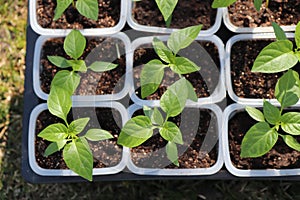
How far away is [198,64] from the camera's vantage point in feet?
4.45

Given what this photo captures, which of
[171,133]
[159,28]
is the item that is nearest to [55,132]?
[171,133]

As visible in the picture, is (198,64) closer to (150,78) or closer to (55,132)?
(150,78)

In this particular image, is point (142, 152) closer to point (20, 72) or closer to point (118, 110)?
point (118, 110)

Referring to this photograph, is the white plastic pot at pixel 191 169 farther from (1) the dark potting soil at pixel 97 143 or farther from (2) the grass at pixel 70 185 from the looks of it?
(2) the grass at pixel 70 185

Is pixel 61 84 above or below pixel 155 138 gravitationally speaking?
above

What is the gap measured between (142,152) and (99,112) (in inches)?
5.9

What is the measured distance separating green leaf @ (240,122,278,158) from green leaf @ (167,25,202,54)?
25 centimetres

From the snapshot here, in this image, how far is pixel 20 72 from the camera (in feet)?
5.59

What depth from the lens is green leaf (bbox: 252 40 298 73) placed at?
3.70ft

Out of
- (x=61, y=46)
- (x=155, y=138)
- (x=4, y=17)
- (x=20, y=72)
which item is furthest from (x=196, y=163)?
(x=4, y=17)

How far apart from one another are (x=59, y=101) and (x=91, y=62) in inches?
7.7

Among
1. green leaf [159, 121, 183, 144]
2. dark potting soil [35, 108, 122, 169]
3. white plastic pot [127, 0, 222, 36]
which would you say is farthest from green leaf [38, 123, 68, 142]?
white plastic pot [127, 0, 222, 36]

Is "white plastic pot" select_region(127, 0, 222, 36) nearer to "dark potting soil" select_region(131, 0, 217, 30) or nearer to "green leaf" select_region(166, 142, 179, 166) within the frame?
"dark potting soil" select_region(131, 0, 217, 30)

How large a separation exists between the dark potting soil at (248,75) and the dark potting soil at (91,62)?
0.93ft
